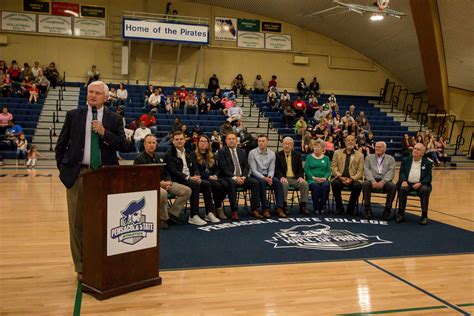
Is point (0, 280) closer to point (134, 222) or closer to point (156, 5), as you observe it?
point (134, 222)

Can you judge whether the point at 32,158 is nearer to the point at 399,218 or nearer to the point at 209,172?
the point at 209,172

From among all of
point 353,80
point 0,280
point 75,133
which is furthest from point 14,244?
point 353,80

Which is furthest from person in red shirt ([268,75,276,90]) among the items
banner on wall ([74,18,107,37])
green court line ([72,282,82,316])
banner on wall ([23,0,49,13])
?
green court line ([72,282,82,316])

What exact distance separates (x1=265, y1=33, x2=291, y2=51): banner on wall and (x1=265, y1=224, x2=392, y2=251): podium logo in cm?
1574

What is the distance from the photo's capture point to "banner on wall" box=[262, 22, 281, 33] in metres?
19.9

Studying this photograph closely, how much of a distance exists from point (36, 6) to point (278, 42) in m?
10.2

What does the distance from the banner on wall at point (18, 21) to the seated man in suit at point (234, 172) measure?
14442mm

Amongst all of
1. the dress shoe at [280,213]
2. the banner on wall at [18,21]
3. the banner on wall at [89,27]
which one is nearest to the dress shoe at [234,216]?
the dress shoe at [280,213]

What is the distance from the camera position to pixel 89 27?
58.4 feet

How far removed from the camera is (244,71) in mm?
19766

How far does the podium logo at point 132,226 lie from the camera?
317 cm

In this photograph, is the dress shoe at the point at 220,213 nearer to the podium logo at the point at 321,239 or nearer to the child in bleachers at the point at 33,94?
the podium logo at the point at 321,239

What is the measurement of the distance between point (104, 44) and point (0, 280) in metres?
16.1

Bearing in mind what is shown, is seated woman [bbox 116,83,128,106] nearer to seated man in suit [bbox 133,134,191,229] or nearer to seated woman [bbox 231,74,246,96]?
seated woman [bbox 231,74,246,96]
